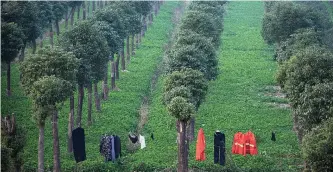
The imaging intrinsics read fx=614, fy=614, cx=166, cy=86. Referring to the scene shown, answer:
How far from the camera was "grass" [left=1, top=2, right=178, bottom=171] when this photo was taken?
118 feet

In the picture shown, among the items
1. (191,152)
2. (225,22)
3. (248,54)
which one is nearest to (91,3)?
(225,22)

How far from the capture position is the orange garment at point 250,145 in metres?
36.4

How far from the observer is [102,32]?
4497cm

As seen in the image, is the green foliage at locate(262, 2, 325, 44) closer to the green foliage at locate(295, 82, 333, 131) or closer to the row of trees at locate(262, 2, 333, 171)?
the row of trees at locate(262, 2, 333, 171)

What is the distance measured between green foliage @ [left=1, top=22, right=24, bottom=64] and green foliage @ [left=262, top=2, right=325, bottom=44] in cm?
2142

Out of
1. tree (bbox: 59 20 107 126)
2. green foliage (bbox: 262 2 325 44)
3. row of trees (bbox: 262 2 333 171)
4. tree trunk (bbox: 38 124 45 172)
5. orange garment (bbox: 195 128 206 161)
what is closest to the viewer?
row of trees (bbox: 262 2 333 171)

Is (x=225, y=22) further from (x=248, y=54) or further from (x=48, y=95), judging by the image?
(x=48, y=95)

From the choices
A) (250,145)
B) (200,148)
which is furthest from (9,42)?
(250,145)

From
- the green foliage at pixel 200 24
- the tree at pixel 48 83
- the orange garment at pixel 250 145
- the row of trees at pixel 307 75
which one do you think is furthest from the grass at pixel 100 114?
the row of trees at pixel 307 75

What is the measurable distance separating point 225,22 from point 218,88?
1050 inches

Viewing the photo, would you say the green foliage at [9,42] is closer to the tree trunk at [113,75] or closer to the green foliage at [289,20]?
the tree trunk at [113,75]

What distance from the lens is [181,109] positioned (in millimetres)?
32156

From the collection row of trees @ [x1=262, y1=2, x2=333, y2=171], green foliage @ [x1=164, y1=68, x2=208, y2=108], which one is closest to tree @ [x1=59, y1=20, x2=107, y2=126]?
green foliage @ [x1=164, y1=68, x2=208, y2=108]

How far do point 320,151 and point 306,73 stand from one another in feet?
31.3
